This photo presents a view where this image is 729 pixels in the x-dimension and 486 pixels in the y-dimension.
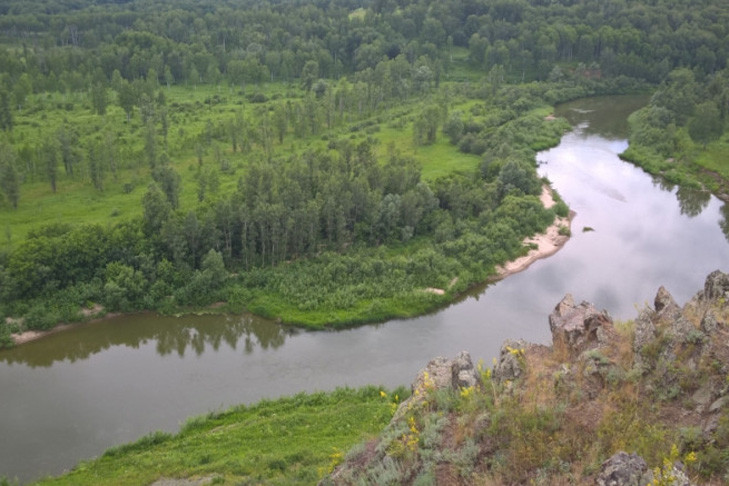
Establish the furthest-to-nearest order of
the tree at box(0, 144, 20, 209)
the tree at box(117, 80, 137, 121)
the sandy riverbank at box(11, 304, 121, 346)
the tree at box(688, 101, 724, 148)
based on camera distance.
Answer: the tree at box(117, 80, 137, 121) → the tree at box(688, 101, 724, 148) → the tree at box(0, 144, 20, 209) → the sandy riverbank at box(11, 304, 121, 346)

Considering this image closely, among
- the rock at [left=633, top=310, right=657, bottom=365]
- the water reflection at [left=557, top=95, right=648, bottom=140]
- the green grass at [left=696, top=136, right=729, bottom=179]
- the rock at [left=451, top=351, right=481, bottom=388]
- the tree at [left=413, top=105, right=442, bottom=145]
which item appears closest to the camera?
the rock at [left=633, top=310, right=657, bottom=365]

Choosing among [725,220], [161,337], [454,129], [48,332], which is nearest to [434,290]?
[161,337]

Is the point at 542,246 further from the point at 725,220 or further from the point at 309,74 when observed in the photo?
the point at 309,74

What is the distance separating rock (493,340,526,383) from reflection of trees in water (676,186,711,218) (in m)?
54.4

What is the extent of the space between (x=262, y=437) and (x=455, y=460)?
1633 cm

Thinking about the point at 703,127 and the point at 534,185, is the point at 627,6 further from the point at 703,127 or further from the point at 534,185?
the point at 534,185

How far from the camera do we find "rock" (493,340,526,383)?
71.0 feet

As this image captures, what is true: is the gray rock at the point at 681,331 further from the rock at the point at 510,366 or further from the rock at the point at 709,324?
the rock at the point at 510,366

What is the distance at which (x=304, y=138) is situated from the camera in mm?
82938

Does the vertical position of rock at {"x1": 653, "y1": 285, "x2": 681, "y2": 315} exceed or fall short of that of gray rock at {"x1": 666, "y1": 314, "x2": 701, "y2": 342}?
it falls short

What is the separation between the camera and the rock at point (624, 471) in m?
14.9

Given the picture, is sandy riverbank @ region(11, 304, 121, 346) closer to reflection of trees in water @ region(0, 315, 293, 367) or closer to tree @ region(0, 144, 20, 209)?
reflection of trees in water @ region(0, 315, 293, 367)

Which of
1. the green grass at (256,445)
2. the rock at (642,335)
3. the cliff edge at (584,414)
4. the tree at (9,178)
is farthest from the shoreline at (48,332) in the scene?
the rock at (642,335)

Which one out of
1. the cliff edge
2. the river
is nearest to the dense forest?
the river
